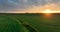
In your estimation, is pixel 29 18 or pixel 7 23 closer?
pixel 7 23

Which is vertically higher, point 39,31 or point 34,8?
point 34,8

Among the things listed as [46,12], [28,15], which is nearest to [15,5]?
[28,15]

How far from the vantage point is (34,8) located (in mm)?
883

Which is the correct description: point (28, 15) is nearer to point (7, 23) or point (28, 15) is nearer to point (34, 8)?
point (34, 8)

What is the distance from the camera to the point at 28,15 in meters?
0.89

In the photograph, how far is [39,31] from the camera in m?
0.88

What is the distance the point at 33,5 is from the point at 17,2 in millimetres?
126

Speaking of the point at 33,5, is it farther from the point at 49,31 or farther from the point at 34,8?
the point at 49,31

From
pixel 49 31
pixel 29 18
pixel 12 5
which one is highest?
pixel 12 5

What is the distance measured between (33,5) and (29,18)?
0.36ft

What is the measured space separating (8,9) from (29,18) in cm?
18

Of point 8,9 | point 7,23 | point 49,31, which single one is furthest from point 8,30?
point 49,31

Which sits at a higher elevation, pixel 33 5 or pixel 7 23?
pixel 33 5

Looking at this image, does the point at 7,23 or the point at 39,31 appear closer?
the point at 7,23
